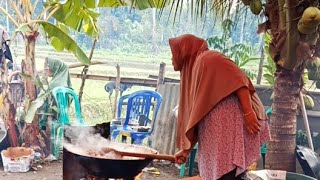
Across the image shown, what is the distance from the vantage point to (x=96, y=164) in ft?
7.86

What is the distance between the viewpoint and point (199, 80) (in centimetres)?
229

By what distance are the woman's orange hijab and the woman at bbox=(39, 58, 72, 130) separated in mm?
2735

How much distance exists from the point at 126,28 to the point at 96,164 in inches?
154

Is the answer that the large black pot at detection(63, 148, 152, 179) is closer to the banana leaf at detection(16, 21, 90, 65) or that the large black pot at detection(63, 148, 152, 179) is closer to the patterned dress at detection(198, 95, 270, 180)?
the patterned dress at detection(198, 95, 270, 180)

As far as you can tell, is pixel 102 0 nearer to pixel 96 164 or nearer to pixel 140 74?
pixel 140 74

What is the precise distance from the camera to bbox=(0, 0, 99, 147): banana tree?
4.09 m

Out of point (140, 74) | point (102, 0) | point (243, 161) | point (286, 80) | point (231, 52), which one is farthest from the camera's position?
point (140, 74)

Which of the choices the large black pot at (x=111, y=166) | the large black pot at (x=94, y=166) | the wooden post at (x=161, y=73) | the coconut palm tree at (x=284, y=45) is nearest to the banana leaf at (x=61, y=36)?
the wooden post at (x=161, y=73)

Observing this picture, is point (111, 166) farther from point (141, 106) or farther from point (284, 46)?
point (141, 106)

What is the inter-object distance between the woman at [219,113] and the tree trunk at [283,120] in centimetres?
41

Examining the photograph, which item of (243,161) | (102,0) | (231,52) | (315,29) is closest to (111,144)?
(243,161)

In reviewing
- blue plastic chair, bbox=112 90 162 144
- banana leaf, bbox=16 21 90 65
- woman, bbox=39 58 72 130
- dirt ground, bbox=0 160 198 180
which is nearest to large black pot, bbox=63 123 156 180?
banana leaf, bbox=16 21 90 65

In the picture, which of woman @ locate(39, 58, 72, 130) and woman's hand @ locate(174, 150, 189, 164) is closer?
woman's hand @ locate(174, 150, 189, 164)

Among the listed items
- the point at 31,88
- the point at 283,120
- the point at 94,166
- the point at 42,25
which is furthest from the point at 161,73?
the point at 94,166
